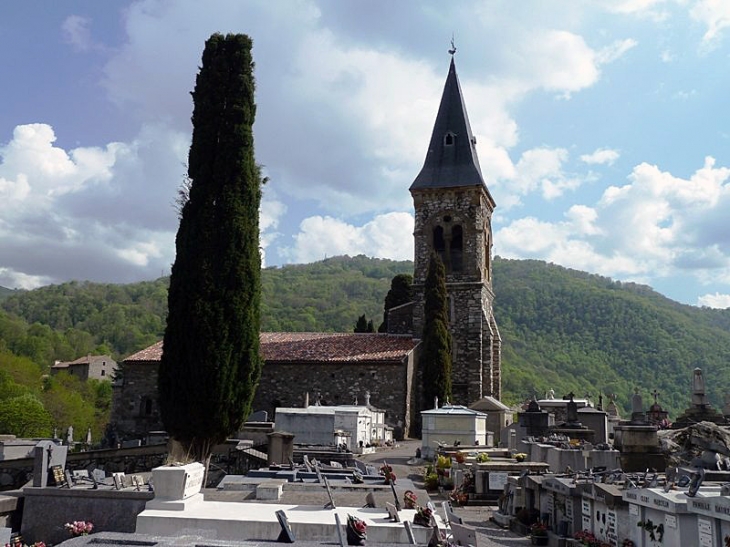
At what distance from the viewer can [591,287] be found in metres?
106

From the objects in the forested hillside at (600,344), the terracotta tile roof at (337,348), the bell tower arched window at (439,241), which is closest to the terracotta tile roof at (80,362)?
the terracotta tile roof at (337,348)

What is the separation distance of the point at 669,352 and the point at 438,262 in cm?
6071

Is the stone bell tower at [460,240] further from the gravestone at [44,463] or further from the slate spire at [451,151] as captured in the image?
the gravestone at [44,463]

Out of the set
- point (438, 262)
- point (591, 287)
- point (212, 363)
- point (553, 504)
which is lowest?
point (553, 504)

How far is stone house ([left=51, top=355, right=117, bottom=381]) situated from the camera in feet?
216

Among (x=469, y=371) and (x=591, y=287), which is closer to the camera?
(x=469, y=371)

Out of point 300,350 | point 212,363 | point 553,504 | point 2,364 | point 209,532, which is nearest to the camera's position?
point 209,532

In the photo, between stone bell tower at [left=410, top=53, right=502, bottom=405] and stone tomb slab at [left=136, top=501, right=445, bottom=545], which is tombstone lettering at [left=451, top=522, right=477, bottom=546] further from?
stone bell tower at [left=410, top=53, right=502, bottom=405]

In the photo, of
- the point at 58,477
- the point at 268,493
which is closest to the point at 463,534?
the point at 268,493

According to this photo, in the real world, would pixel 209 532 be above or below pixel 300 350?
below

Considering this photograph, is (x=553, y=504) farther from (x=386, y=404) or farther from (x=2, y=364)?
(x=2, y=364)

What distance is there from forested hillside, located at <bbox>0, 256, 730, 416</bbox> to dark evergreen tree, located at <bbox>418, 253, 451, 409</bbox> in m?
29.0

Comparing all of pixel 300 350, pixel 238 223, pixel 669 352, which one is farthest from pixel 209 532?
pixel 669 352

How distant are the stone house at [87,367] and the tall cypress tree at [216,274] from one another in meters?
53.6
